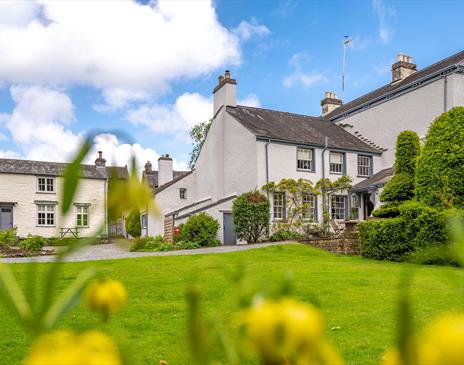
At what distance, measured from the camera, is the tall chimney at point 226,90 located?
936 inches

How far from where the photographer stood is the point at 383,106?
84.3 feet

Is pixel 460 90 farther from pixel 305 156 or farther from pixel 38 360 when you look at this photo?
pixel 38 360

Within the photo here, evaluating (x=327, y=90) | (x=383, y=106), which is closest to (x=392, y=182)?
(x=383, y=106)

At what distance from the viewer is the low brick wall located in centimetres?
1845

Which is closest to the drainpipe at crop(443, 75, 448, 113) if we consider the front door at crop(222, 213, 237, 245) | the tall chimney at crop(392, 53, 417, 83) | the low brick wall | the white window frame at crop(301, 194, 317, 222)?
the tall chimney at crop(392, 53, 417, 83)

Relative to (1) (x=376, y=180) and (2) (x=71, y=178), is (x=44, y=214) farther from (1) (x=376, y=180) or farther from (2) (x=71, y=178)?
(2) (x=71, y=178)

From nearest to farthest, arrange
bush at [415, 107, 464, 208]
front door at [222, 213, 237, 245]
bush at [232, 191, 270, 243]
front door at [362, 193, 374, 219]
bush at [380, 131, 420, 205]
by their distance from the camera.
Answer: bush at [415, 107, 464, 208] < bush at [380, 131, 420, 205] < bush at [232, 191, 270, 243] < front door at [222, 213, 237, 245] < front door at [362, 193, 374, 219]

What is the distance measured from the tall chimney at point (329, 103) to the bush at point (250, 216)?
12535 mm

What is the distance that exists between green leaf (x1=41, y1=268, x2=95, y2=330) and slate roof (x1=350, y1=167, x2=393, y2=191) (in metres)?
22.2

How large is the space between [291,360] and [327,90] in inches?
1279

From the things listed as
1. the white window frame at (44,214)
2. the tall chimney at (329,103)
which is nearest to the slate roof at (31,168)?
the white window frame at (44,214)

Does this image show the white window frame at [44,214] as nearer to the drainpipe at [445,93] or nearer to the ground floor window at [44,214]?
the ground floor window at [44,214]

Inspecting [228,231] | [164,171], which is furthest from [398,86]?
[164,171]

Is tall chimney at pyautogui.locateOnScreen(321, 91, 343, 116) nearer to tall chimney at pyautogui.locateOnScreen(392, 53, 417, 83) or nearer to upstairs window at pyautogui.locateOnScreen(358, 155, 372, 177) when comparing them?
tall chimney at pyautogui.locateOnScreen(392, 53, 417, 83)
